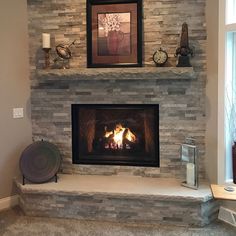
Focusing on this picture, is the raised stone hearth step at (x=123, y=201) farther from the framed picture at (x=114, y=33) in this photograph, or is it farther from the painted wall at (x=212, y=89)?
the framed picture at (x=114, y=33)

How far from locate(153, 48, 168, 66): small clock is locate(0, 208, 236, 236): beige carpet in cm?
170

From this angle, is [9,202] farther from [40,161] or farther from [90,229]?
[90,229]

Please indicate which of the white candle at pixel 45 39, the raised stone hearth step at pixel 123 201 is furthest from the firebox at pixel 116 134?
the white candle at pixel 45 39

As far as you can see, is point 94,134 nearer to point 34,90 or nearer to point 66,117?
point 66,117

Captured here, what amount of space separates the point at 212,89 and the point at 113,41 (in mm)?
1212

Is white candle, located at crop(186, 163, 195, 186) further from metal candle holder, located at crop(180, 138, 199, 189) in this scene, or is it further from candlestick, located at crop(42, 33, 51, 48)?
candlestick, located at crop(42, 33, 51, 48)

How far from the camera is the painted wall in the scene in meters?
3.52

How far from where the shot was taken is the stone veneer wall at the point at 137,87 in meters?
3.68

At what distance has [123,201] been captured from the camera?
136 inches

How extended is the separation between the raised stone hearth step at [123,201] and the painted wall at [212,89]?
0.30m

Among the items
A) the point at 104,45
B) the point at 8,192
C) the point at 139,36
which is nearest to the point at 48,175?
the point at 8,192

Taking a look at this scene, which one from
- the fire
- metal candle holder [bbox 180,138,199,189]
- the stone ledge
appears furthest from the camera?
the fire

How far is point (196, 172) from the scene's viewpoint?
11.4 ft

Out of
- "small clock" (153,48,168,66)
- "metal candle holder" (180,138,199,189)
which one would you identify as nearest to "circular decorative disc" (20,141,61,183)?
"metal candle holder" (180,138,199,189)
